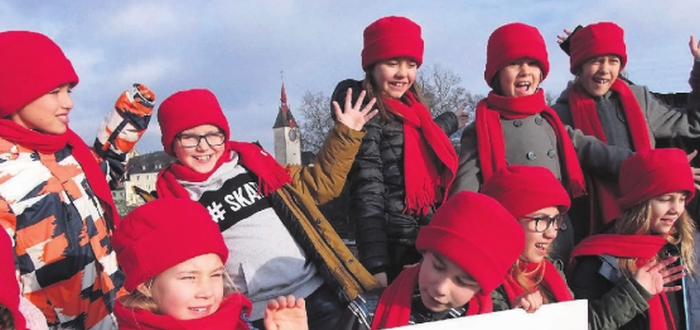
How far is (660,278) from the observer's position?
9.89 ft

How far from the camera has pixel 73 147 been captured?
10.5ft

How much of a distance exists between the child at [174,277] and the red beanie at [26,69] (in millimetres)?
897

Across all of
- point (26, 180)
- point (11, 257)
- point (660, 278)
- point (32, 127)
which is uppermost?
point (32, 127)

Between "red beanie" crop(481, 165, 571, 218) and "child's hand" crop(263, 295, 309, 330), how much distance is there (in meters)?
1.10

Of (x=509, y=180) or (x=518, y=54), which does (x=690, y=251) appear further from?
(x=518, y=54)

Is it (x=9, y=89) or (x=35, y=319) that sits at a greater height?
(x=9, y=89)

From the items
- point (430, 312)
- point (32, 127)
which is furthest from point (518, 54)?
point (32, 127)

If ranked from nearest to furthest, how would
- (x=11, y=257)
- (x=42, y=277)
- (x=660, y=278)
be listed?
(x=11, y=257), (x=42, y=277), (x=660, y=278)

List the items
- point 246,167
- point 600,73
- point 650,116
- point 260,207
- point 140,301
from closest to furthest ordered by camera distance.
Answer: point 140,301 → point 260,207 → point 246,167 → point 600,73 → point 650,116

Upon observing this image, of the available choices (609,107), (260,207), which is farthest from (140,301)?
(609,107)

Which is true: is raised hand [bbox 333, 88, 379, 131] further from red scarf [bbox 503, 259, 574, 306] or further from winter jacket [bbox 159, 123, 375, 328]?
red scarf [bbox 503, 259, 574, 306]

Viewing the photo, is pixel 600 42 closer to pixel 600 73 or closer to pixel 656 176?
pixel 600 73

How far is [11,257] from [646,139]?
3.63m

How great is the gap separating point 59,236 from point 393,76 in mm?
1945
